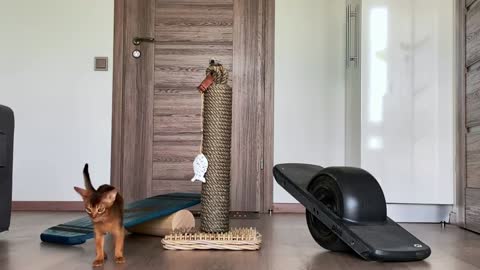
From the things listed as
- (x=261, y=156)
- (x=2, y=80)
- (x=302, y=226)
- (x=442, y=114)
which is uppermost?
(x=2, y=80)

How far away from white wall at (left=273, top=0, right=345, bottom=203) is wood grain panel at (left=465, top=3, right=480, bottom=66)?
3.17ft

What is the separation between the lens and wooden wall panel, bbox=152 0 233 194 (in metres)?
3.54

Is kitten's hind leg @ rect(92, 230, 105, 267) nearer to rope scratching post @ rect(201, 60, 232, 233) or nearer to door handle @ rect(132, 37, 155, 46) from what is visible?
rope scratching post @ rect(201, 60, 232, 233)

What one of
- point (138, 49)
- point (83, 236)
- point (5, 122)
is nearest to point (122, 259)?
point (83, 236)

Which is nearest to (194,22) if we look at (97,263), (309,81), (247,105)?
(247,105)

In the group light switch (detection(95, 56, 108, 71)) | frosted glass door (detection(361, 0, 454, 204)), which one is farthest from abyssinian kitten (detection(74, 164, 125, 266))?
light switch (detection(95, 56, 108, 71))

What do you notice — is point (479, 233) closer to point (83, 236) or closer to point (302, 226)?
point (302, 226)

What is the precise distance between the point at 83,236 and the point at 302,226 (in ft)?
3.96

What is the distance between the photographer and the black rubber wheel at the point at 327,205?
1.73 metres

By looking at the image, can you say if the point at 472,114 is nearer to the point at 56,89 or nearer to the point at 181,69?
the point at 181,69

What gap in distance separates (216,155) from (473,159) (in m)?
1.47

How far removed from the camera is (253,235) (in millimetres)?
1863

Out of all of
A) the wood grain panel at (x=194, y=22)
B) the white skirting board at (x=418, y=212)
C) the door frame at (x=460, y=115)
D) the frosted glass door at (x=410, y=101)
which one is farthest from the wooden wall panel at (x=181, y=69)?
the door frame at (x=460, y=115)

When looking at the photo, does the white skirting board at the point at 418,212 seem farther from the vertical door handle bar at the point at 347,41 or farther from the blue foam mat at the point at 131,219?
the blue foam mat at the point at 131,219
